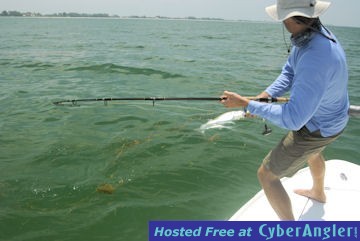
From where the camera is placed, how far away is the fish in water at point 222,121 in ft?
32.5

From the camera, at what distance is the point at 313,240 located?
3.24 metres

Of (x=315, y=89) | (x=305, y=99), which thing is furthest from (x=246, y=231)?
(x=315, y=89)

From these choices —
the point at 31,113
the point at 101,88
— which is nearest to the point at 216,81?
the point at 101,88

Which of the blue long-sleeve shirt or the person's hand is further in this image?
the person's hand

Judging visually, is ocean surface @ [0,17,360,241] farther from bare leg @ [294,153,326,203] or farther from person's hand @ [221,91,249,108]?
person's hand @ [221,91,249,108]

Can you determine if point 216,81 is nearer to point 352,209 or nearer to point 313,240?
point 352,209

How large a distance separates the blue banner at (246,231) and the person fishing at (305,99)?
69 centimetres

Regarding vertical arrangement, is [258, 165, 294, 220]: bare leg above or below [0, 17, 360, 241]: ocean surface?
above

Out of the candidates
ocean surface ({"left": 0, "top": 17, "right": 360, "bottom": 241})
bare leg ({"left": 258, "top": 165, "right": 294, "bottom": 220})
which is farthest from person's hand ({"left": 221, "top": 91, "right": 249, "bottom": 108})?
ocean surface ({"left": 0, "top": 17, "right": 360, "bottom": 241})

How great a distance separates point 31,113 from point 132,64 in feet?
37.2

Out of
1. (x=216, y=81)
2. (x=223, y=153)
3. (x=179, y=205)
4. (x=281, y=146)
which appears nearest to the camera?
(x=281, y=146)

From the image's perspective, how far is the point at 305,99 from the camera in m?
3.25

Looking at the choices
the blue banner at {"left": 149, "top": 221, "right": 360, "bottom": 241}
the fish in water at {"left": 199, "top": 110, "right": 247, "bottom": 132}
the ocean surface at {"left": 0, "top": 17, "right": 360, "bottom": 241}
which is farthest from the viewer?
the fish in water at {"left": 199, "top": 110, "right": 247, "bottom": 132}

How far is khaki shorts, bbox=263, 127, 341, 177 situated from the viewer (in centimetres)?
385
